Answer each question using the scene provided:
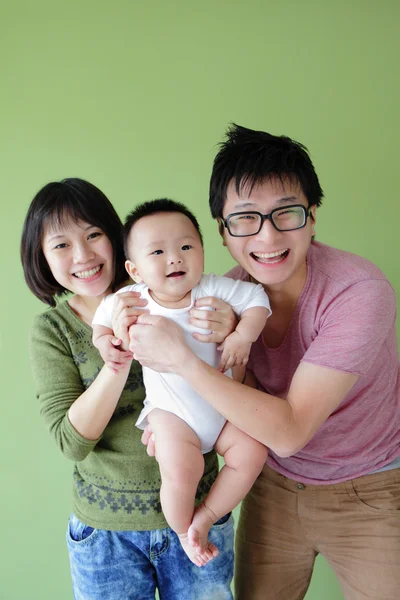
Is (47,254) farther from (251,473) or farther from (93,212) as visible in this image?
(251,473)

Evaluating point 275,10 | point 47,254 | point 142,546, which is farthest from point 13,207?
point 142,546

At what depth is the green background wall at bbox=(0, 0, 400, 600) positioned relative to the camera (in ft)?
6.88

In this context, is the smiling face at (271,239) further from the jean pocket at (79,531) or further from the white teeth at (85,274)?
the jean pocket at (79,531)

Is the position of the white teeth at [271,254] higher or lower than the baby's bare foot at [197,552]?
higher

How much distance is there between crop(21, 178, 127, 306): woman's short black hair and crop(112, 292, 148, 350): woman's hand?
17 centimetres

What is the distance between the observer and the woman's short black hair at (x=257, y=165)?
144cm

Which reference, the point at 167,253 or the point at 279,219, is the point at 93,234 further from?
the point at 279,219

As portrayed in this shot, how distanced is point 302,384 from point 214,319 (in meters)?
0.26

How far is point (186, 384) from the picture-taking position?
1.39 m

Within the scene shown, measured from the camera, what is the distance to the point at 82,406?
4.64 ft

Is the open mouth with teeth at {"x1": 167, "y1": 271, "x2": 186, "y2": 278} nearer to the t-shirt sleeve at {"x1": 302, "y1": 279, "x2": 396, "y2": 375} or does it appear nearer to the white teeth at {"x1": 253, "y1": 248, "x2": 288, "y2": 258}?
the white teeth at {"x1": 253, "y1": 248, "x2": 288, "y2": 258}

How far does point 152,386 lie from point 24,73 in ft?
4.76

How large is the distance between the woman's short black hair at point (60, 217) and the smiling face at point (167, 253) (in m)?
0.13

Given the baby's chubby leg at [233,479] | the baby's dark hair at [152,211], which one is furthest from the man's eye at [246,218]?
the baby's chubby leg at [233,479]
